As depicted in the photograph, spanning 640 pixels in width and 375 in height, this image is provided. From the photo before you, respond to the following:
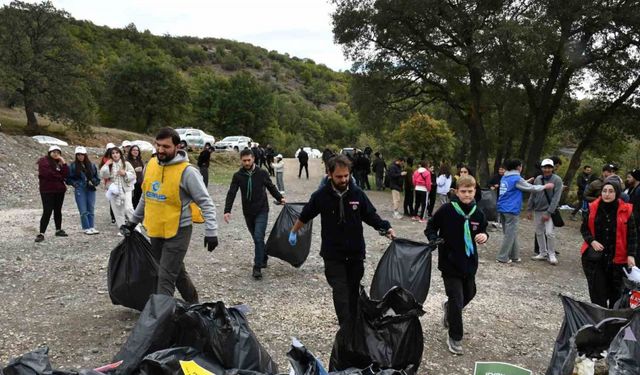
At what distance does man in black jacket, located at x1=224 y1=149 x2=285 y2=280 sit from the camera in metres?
5.79

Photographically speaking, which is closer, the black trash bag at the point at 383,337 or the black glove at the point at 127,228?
the black trash bag at the point at 383,337

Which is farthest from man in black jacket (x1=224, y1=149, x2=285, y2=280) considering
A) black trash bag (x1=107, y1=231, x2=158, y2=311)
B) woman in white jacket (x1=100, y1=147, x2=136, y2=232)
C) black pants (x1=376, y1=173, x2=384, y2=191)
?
black pants (x1=376, y1=173, x2=384, y2=191)

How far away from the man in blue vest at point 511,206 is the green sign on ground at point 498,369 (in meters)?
4.91

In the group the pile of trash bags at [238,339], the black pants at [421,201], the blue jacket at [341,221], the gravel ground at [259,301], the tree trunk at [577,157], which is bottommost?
the gravel ground at [259,301]

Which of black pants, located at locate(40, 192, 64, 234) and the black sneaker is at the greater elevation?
black pants, located at locate(40, 192, 64, 234)

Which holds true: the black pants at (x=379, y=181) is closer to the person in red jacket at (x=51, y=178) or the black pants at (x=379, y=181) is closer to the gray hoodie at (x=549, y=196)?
the gray hoodie at (x=549, y=196)

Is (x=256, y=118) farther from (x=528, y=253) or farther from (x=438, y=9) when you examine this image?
(x=528, y=253)

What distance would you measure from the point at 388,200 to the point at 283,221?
9928mm

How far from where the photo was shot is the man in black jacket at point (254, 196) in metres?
5.79

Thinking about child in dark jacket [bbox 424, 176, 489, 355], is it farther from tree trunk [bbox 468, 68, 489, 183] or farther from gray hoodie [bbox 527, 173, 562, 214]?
tree trunk [bbox 468, 68, 489, 183]

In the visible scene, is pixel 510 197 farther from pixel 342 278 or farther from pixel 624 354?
pixel 624 354

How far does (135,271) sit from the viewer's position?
13.4 ft

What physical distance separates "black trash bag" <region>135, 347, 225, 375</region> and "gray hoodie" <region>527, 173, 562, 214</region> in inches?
246

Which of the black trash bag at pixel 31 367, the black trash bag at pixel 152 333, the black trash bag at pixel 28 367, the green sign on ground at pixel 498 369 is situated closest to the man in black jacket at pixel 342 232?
the green sign on ground at pixel 498 369
